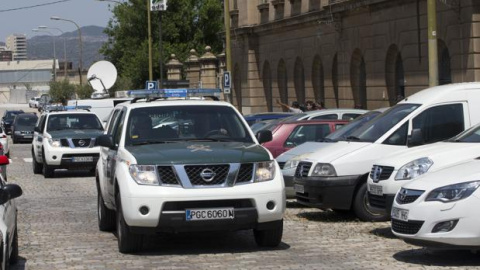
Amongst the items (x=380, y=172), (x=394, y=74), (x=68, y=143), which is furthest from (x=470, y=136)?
(x=394, y=74)

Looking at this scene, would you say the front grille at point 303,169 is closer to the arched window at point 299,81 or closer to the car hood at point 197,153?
the car hood at point 197,153

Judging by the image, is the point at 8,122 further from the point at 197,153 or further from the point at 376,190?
the point at 197,153

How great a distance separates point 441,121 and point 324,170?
1.78 metres

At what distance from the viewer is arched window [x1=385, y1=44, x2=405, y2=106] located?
34000mm

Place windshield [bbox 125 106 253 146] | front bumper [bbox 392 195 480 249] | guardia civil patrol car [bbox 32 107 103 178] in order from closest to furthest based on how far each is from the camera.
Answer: front bumper [bbox 392 195 480 249]
windshield [bbox 125 106 253 146]
guardia civil patrol car [bbox 32 107 103 178]

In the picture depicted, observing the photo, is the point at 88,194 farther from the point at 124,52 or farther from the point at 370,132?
the point at 124,52

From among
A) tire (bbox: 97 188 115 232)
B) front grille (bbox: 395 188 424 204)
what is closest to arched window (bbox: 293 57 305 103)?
tire (bbox: 97 188 115 232)

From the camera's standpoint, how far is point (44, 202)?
752 inches

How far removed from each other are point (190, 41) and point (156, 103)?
69.0 metres

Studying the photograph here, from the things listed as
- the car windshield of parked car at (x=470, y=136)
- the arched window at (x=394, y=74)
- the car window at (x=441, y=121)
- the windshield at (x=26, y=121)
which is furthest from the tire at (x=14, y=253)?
the windshield at (x=26, y=121)

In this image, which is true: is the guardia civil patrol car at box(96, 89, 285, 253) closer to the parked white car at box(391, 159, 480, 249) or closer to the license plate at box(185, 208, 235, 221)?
the license plate at box(185, 208, 235, 221)

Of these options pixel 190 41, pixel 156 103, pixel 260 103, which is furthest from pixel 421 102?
pixel 190 41

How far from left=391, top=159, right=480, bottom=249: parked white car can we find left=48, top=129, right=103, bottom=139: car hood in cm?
1639

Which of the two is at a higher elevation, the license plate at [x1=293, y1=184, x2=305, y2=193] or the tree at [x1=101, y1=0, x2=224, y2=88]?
the tree at [x1=101, y1=0, x2=224, y2=88]
